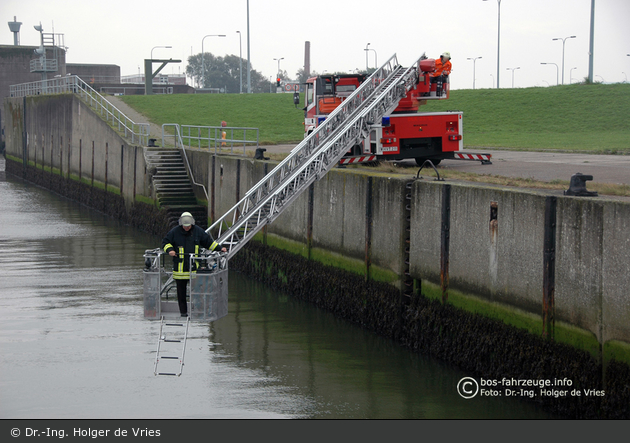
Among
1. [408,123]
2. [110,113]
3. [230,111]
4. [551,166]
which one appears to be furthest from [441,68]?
[230,111]

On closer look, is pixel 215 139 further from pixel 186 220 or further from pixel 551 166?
pixel 186 220

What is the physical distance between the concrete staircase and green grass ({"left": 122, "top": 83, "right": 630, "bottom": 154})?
6.23m

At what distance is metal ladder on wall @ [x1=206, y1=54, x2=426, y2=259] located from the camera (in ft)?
57.1

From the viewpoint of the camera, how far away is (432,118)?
22359mm

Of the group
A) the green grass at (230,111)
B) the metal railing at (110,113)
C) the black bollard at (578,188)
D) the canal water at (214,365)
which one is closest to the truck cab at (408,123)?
the canal water at (214,365)

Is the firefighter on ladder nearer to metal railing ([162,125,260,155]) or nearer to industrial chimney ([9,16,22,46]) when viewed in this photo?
metal railing ([162,125,260,155])

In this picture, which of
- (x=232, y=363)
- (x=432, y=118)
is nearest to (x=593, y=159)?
(x=432, y=118)

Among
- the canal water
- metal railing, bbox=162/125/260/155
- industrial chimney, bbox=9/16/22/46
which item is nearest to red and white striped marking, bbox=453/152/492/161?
the canal water

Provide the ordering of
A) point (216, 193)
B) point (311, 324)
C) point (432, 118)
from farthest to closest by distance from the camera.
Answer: point (216, 193)
point (432, 118)
point (311, 324)

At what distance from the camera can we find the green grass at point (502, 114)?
37594mm

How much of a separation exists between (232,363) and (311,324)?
123 inches

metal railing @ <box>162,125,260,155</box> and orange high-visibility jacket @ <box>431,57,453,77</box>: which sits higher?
orange high-visibility jacket @ <box>431,57,453,77</box>

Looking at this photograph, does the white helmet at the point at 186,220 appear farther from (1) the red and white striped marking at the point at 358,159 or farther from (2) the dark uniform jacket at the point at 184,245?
(1) the red and white striped marking at the point at 358,159
